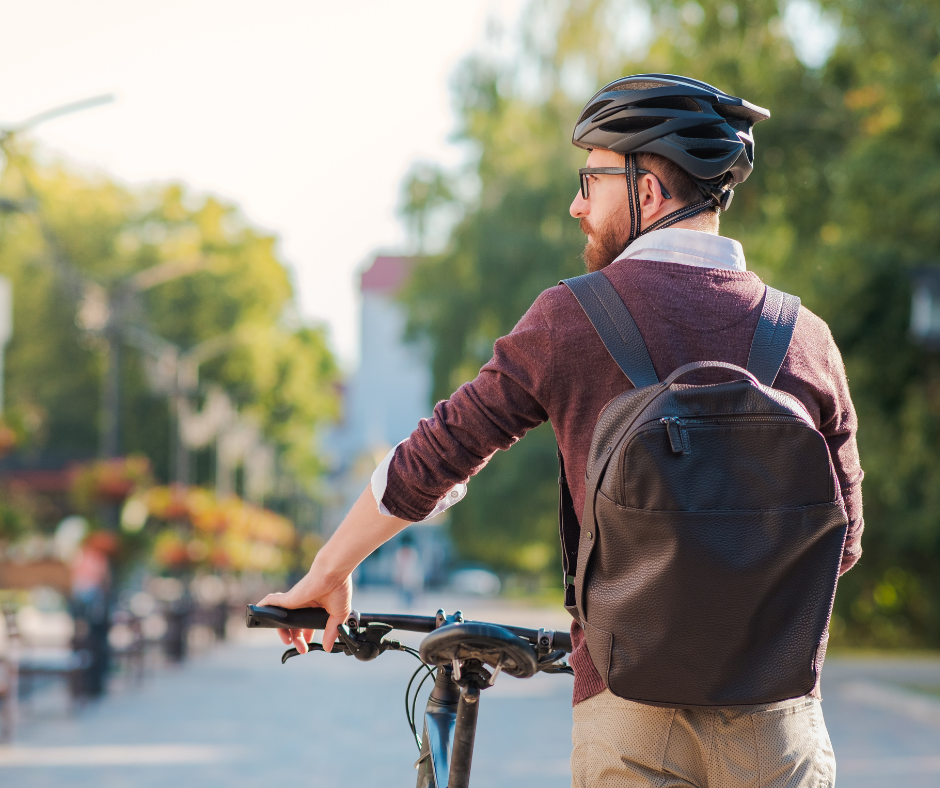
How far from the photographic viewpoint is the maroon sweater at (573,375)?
81.7 inches

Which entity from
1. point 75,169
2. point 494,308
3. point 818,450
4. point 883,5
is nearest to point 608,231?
point 818,450

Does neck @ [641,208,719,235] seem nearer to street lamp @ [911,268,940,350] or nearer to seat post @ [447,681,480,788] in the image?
seat post @ [447,681,480,788]

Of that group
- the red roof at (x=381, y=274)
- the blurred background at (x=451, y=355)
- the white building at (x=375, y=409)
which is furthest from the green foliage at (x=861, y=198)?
the red roof at (x=381, y=274)

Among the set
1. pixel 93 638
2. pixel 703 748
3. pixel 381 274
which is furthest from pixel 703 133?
pixel 381 274

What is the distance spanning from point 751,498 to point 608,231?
0.60m

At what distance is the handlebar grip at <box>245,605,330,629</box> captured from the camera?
2227mm

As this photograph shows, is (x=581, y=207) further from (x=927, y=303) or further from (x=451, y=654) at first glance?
(x=927, y=303)

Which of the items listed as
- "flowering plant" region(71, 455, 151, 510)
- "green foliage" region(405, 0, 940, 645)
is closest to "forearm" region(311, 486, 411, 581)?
"green foliage" region(405, 0, 940, 645)

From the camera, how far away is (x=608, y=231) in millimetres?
2299

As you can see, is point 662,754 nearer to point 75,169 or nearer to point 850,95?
point 850,95

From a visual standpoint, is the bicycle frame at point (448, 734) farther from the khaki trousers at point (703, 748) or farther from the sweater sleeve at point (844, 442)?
the sweater sleeve at point (844, 442)

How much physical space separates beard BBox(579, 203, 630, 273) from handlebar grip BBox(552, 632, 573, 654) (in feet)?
2.02

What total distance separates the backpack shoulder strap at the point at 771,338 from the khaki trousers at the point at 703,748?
1.63 ft

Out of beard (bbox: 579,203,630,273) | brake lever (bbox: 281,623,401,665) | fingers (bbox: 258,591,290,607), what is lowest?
brake lever (bbox: 281,623,401,665)
